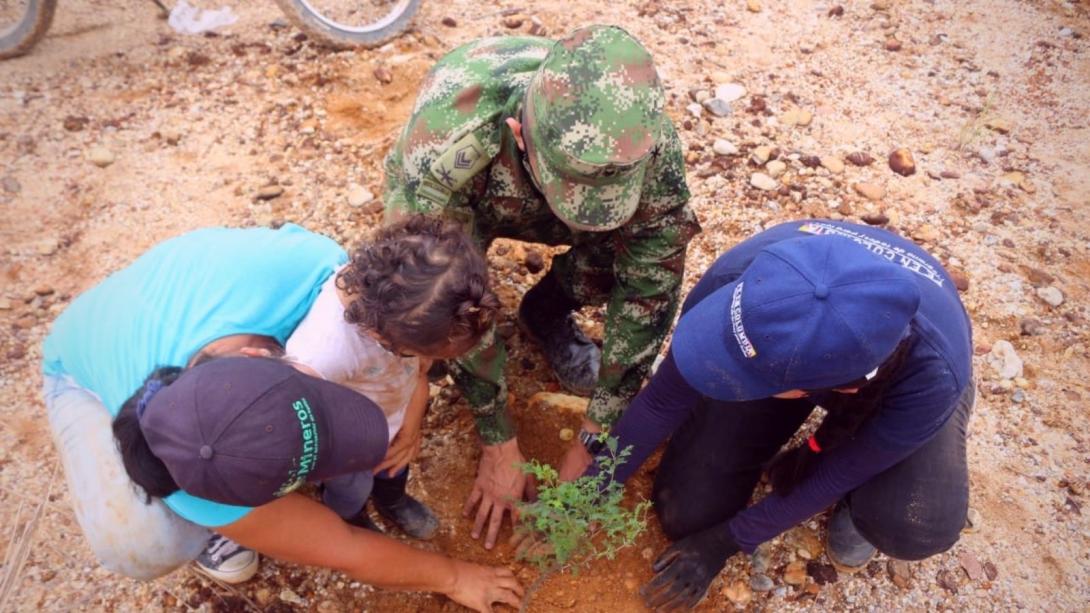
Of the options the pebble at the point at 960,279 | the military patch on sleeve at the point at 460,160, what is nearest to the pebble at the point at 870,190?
the pebble at the point at 960,279

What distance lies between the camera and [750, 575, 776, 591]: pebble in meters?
2.12

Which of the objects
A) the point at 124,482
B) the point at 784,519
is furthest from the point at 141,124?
the point at 784,519

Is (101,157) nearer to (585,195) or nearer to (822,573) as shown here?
(585,195)

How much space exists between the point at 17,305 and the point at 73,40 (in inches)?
64.3

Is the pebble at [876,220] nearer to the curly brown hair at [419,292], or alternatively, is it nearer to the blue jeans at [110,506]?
the curly brown hair at [419,292]

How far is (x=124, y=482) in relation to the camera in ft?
5.66

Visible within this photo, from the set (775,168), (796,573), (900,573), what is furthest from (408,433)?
(775,168)

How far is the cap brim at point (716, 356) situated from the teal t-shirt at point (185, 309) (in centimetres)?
86

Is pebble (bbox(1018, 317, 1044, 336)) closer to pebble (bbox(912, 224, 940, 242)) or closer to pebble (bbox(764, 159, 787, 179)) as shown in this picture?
pebble (bbox(912, 224, 940, 242))

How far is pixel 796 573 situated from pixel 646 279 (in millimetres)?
933

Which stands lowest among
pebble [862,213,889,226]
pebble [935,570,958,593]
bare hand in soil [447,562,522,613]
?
pebble [935,570,958,593]

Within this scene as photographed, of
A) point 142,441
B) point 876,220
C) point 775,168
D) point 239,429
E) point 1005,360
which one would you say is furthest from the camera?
point 775,168

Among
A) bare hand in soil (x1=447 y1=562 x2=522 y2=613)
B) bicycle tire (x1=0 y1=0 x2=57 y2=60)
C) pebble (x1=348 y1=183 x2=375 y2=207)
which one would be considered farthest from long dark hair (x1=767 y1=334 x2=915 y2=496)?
bicycle tire (x1=0 y1=0 x2=57 y2=60)

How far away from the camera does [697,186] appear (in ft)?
9.87
